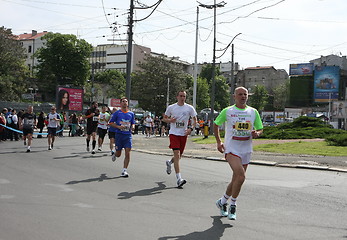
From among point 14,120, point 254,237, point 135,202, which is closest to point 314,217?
point 254,237

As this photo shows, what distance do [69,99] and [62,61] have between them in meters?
44.2

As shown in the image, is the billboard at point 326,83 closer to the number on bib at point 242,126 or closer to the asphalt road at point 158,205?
the asphalt road at point 158,205

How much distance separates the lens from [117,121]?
999 cm

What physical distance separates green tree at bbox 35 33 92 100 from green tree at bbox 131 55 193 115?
13802 mm

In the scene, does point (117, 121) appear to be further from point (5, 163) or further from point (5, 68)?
A: point (5, 68)

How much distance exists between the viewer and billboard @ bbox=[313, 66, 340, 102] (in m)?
78.3

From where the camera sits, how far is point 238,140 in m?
5.77

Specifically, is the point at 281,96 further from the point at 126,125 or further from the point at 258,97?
the point at 126,125

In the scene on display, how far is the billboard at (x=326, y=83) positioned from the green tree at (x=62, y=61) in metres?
45.7

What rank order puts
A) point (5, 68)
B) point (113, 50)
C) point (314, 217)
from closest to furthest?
1. point (314, 217)
2. point (5, 68)
3. point (113, 50)

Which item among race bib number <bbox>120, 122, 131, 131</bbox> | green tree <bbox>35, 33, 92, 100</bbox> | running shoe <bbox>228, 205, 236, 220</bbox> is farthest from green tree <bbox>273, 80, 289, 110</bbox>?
running shoe <bbox>228, 205, 236, 220</bbox>

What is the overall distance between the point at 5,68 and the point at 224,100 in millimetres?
57129

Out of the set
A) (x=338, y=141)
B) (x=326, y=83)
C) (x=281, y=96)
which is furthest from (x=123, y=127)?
(x=281, y=96)

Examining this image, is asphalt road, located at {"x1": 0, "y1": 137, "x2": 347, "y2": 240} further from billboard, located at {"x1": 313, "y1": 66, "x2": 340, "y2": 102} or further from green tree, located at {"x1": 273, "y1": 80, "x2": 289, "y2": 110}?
green tree, located at {"x1": 273, "y1": 80, "x2": 289, "y2": 110}
